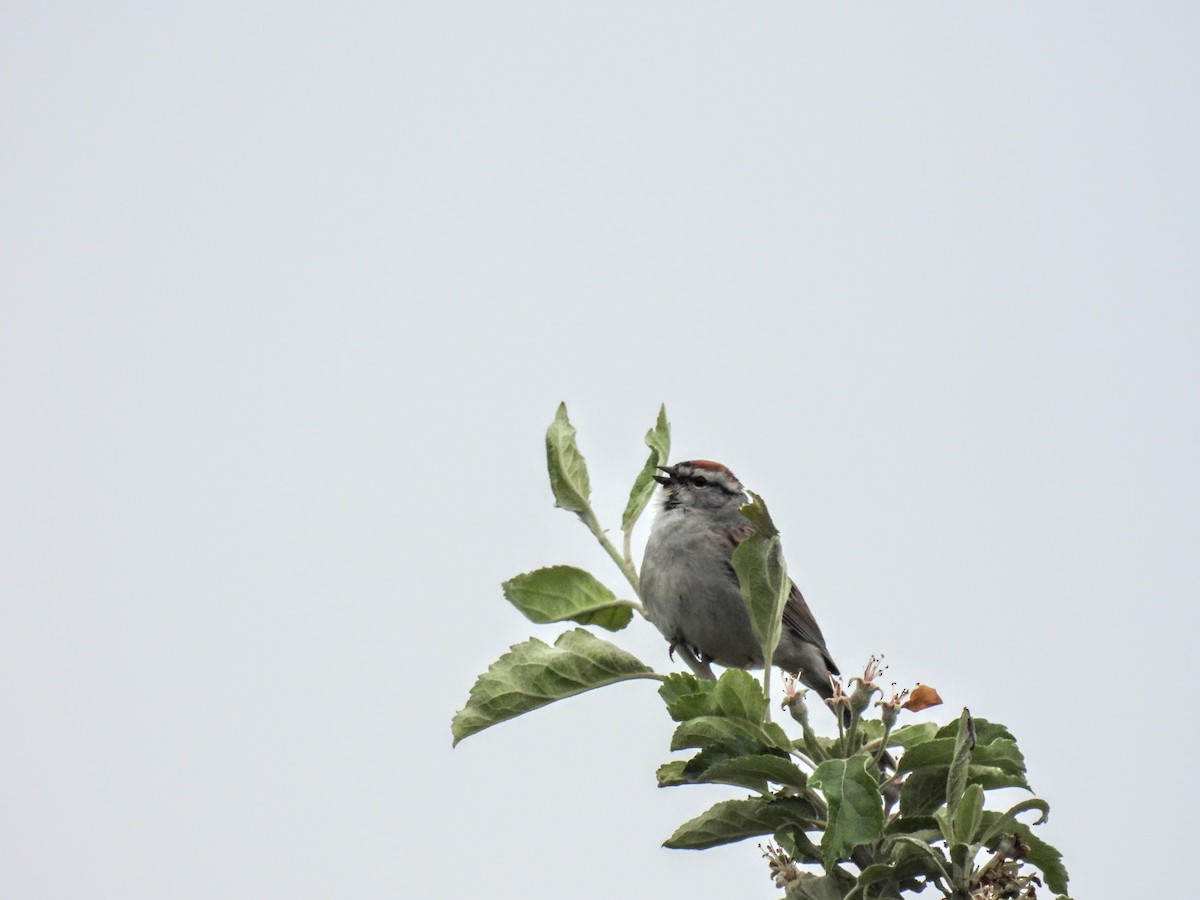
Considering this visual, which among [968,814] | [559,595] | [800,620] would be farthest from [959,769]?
[800,620]

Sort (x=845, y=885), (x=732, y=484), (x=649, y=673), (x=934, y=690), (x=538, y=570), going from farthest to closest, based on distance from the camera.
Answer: (x=732, y=484) < (x=538, y=570) < (x=649, y=673) < (x=934, y=690) < (x=845, y=885)

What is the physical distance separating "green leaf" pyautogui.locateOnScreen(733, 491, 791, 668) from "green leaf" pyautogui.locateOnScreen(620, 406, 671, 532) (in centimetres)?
94

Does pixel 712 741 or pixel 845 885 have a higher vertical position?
pixel 712 741

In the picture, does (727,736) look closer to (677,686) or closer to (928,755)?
(677,686)

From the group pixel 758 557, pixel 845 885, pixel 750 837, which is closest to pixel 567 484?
pixel 758 557

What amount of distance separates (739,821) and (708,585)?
2765mm

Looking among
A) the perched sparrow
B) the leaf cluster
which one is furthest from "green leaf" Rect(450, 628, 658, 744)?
the perched sparrow

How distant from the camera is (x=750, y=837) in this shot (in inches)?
134

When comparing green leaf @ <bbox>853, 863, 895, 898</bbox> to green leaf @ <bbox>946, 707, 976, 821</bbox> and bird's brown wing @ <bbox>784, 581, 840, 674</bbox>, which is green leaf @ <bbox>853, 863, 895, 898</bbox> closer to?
green leaf @ <bbox>946, 707, 976, 821</bbox>

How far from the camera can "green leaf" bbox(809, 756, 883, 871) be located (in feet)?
9.29

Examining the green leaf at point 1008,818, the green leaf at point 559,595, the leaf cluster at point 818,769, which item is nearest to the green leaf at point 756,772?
the leaf cluster at point 818,769

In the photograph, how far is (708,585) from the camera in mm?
6086

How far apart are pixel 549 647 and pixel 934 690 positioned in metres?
1.15

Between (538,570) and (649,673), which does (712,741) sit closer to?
(649,673)
